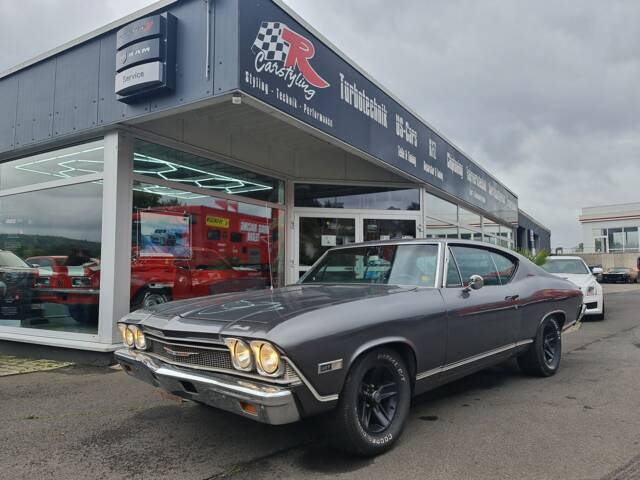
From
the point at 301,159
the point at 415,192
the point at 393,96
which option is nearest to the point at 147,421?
the point at 301,159

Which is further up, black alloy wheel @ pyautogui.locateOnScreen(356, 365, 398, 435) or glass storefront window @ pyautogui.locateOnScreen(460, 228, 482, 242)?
glass storefront window @ pyautogui.locateOnScreen(460, 228, 482, 242)

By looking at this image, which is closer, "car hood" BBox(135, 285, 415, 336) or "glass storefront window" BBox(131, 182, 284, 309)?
"car hood" BBox(135, 285, 415, 336)

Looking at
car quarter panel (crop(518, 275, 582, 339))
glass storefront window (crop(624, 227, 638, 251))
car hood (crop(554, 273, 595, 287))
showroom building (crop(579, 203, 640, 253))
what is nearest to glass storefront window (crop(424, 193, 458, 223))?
car hood (crop(554, 273, 595, 287))

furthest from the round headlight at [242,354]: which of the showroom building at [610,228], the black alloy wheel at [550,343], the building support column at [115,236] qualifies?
the showroom building at [610,228]

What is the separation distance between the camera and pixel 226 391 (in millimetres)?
2725

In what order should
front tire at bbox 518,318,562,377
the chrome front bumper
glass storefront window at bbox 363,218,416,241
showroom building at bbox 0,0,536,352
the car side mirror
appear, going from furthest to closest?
glass storefront window at bbox 363,218,416,241
showroom building at bbox 0,0,536,352
front tire at bbox 518,318,562,377
the car side mirror
the chrome front bumper

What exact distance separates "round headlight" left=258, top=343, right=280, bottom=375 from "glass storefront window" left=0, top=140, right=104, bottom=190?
15.9 ft

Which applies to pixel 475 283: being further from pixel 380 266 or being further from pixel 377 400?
pixel 377 400

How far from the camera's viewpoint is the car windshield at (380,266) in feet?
13.2

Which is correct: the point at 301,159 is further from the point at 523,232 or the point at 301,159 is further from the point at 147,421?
the point at 523,232

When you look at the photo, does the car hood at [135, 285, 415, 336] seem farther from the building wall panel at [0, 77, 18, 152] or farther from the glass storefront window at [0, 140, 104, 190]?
the building wall panel at [0, 77, 18, 152]

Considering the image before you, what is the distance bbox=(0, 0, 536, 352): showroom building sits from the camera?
5.35 metres

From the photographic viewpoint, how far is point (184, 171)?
738 cm

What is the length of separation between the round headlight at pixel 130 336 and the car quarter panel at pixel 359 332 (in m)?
1.38
